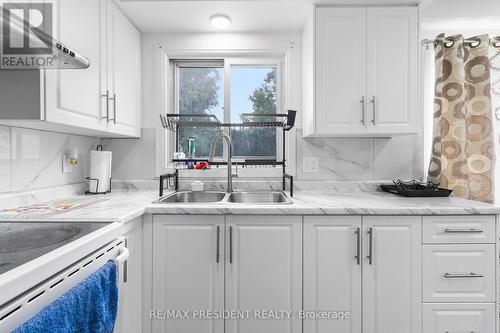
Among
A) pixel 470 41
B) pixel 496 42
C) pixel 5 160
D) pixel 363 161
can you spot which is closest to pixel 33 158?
pixel 5 160

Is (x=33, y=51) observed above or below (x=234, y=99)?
below

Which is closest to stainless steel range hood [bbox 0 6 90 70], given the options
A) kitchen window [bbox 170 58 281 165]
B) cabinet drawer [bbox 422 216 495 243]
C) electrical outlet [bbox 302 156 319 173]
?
kitchen window [bbox 170 58 281 165]

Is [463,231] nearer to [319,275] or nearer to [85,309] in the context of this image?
[319,275]

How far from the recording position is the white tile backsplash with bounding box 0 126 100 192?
4.28 feet

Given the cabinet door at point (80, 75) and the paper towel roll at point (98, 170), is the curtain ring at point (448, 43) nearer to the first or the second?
the cabinet door at point (80, 75)

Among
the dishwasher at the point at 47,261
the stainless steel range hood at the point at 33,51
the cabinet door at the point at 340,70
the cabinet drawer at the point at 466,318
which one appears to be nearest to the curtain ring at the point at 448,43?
the cabinet door at the point at 340,70

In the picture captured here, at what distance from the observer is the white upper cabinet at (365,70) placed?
5.66 feet

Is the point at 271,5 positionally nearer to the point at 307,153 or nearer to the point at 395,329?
the point at 307,153

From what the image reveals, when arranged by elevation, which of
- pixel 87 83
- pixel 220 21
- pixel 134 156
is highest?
pixel 220 21

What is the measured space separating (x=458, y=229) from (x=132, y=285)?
173 centimetres

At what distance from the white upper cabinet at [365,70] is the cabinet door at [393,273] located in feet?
2.20

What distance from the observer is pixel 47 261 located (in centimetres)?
66

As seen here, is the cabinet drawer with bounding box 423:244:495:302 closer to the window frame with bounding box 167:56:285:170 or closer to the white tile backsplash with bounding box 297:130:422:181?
the white tile backsplash with bounding box 297:130:422:181

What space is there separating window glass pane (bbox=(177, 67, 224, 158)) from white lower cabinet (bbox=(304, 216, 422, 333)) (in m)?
1.21
